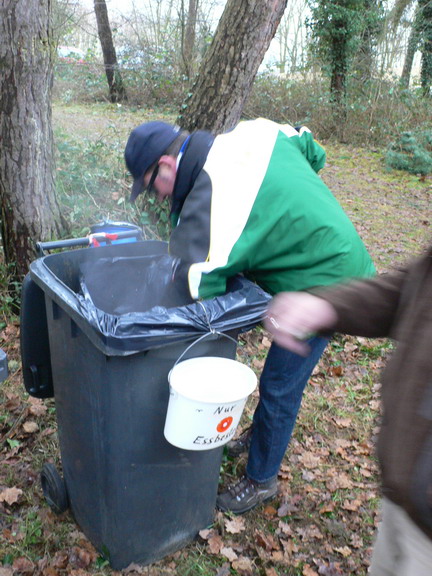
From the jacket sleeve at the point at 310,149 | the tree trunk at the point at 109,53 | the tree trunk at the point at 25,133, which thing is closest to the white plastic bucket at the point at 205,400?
the jacket sleeve at the point at 310,149

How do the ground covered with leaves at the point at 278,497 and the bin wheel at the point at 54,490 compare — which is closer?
the ground covered with leaves at the point at 278,497

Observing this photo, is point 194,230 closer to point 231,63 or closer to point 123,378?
point 123,378

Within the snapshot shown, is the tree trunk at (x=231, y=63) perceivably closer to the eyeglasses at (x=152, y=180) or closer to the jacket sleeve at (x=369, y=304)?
the eyeglasses at (x=152, y=180)

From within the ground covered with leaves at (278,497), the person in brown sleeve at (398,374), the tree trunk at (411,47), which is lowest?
the ground covered with leaves at (278,497)

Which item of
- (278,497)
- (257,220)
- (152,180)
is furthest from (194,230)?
(278,497)

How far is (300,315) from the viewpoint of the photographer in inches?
55.6

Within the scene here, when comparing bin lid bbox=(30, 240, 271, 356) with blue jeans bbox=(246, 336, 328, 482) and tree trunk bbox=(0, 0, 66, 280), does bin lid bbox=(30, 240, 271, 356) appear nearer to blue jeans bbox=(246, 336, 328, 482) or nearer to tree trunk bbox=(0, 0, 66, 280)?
blue jeans bbox=(246, 336, 328, 482)

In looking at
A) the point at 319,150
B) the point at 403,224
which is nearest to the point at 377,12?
the point at 403,224

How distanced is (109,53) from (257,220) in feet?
46.7

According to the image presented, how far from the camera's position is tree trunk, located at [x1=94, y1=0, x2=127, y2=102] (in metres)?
13.3

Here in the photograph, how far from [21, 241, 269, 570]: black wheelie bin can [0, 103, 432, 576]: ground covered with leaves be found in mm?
113

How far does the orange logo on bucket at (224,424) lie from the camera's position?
1.94 meters

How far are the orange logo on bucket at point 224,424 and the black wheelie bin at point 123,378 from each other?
25 cm

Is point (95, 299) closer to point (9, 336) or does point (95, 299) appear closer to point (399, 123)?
point (9, 336)
